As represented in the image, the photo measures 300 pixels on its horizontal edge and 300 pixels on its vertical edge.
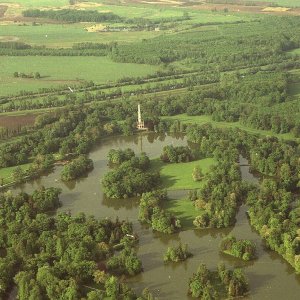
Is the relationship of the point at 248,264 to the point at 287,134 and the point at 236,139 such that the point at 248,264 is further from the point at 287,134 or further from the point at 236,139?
the point at 287,134

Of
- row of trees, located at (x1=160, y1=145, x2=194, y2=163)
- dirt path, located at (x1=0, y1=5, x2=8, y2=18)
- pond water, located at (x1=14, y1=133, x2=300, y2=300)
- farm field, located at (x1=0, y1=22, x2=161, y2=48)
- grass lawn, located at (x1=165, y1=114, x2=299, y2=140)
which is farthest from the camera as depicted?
dirt path, located at (x1=0, y1=5, x2=8, y2=18)

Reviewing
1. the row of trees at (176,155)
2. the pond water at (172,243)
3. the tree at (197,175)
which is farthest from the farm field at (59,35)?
the tree at (197,175)

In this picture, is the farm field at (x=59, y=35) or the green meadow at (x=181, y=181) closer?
the green meadow at (x=181, y=181)

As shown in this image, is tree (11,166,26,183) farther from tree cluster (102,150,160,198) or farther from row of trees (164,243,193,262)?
row of trees (164,243,193,262)

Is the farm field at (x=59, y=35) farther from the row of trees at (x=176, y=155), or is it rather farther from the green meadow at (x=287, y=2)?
the row of trees at (x=176, y=155)

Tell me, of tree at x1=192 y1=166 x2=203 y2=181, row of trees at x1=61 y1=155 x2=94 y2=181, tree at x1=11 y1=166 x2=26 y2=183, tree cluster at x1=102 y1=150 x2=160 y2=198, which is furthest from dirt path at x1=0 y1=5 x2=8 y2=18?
tree at x1=192 y1=166 x2=203 y2=181
